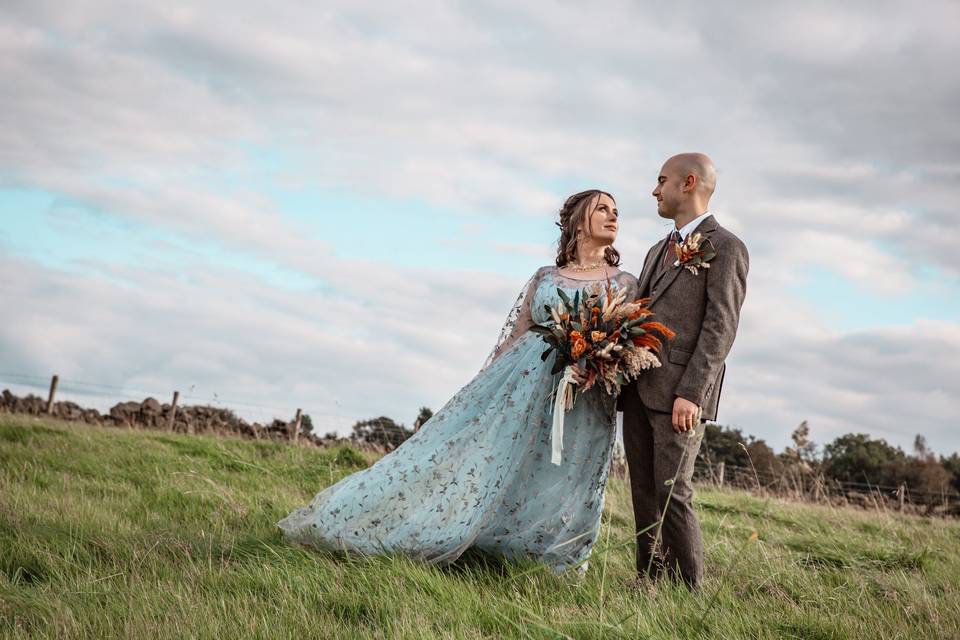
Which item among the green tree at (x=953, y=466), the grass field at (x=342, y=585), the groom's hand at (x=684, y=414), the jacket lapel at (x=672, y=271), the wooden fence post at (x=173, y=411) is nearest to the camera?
the grass field at (x=342, y=585)

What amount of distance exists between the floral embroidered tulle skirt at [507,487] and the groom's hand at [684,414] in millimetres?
694

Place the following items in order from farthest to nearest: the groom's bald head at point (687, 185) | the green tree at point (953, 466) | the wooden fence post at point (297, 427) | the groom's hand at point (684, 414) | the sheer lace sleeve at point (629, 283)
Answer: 1. the green tree at point (953, 466)
2. the wooden fence post at point (297, 427)
3. the sheer lace sleeve at point (629, 283)
4. the groom's bald head at point (687, 185)
5. the groom's hand at point (684, 414)

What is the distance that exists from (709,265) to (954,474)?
27.3 m

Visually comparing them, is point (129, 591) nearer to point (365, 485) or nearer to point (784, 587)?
point (365, 485)

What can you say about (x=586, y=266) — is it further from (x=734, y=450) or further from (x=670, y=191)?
(x=734, y=450)

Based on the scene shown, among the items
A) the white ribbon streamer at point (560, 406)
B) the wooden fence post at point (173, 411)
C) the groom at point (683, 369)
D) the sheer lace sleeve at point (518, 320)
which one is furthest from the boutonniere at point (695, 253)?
the wooden fence post at point (173, 411)

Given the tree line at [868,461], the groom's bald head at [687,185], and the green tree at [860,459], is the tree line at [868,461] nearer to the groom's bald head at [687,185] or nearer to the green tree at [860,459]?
the green tree at [860,459]

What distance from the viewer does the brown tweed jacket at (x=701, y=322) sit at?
13.5 ft

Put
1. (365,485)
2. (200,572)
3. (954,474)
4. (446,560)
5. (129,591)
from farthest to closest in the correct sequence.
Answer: (954,474), (365,485), (446,560), (200,572), (129,591)

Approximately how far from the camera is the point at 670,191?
4.46 m

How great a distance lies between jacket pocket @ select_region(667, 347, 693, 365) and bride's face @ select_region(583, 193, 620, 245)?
1.13 m

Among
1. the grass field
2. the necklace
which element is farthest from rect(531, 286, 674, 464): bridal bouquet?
the grass field

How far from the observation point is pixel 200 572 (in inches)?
172

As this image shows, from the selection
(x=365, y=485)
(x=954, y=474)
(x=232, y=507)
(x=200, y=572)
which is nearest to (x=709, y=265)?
(x=365, y=485)
